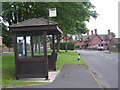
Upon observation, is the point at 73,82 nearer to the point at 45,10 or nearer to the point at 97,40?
the point at 45,10

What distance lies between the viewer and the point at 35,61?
8336 mm

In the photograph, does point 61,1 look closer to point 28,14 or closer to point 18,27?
point 28,14

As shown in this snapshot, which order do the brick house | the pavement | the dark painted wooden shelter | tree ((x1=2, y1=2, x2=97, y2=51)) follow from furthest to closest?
the brick house
tree ((x1=2, y1=2, x2=97, y2=51))
the dark painted wooden shelter
the pavement

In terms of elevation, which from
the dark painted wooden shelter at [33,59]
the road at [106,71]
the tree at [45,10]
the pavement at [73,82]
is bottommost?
the road at [106,71]

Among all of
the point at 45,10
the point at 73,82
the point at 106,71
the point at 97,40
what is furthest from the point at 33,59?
the point at 97,40

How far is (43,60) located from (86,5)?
423 inches

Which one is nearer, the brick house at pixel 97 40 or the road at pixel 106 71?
the road at pixel 106 71

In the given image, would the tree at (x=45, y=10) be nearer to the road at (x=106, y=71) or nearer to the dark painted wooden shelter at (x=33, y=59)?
the road at (x=106, y=71)

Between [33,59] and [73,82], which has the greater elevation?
[33,59]

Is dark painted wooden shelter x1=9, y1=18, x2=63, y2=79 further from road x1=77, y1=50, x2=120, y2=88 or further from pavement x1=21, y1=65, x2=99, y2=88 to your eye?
road x1=77, y1=50, x2=120, y2=88

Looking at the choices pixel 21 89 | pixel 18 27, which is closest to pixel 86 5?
pixel 18 27

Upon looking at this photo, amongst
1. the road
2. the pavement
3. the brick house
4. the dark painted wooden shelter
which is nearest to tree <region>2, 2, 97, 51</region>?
the road

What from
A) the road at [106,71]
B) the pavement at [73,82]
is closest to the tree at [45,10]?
the road at [106,71]

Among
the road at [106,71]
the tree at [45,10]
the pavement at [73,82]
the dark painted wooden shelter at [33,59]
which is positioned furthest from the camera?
the tree at [45,10]
